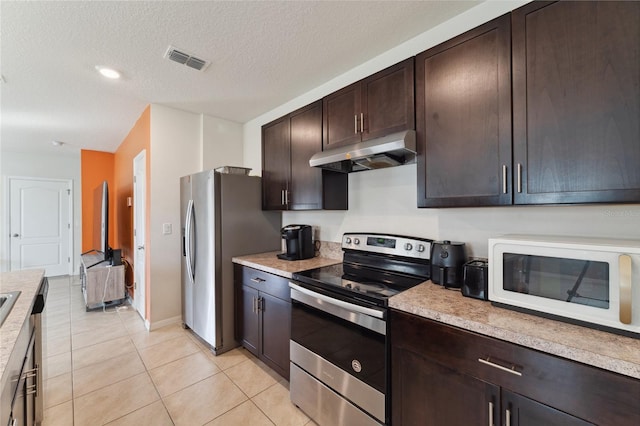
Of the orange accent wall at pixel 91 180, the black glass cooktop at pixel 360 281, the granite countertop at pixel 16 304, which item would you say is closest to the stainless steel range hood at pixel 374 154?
the black glass cooktop at pixel 360 281

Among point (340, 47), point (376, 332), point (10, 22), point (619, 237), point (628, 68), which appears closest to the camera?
point (628, 68)

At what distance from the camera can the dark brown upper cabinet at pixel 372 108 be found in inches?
65.7

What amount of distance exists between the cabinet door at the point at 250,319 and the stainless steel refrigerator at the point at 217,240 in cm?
17

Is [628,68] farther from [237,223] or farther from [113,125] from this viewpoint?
[113,125]

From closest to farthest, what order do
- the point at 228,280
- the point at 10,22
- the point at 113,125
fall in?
1. the point at 10,22
2. the point at 228,280
3. the point at 113,125

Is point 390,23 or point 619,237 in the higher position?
point 390,23

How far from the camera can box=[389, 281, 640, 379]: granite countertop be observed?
32.9 inches

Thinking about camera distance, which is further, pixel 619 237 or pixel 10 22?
pixel 10 22

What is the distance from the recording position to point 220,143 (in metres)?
3.47

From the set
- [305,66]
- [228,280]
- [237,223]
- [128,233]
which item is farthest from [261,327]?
[128,233]

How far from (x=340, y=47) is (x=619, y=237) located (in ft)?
6.50

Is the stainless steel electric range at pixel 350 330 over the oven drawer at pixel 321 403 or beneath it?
over

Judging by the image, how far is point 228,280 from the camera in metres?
2.58

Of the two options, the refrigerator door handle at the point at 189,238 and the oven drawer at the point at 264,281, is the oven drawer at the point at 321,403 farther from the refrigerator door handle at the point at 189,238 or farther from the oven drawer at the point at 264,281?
the refrigerator door handle at the point at 189,238
